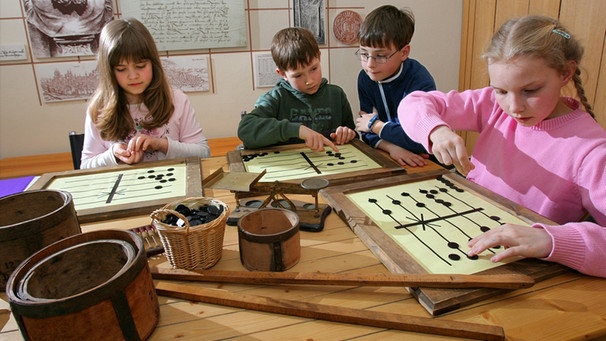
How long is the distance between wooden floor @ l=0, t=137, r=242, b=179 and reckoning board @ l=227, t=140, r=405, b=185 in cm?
131

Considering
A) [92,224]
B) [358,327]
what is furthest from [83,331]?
[92,224]

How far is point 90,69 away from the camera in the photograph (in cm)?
308

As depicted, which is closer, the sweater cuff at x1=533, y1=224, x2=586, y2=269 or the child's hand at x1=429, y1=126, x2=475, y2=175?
the sweater cuff at x1=533, y1=224, x2=586, y2=269

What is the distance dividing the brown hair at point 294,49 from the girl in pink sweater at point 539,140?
2.35ft

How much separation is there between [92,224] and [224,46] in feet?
7.60

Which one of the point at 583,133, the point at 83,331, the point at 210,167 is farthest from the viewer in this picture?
the point at 210,167

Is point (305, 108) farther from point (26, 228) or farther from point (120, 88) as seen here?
point (26, 228)

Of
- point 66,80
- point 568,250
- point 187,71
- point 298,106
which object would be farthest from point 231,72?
point 568,250

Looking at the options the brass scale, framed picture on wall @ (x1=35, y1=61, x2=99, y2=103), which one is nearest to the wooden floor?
framed picture on wall @ (x1=35, y1=61, x2=99, y2=103)

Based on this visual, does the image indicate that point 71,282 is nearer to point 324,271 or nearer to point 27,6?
point 324,271

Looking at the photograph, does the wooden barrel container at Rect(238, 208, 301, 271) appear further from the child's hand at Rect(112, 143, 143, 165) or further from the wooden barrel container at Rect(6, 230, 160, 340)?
the child's hand at Rect(112, 143, 143, 165)

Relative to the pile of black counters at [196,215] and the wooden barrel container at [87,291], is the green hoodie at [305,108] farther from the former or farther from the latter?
the wooden barrel container at [87,291]

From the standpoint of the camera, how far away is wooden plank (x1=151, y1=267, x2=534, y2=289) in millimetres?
837

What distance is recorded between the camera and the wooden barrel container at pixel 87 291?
0.66m
